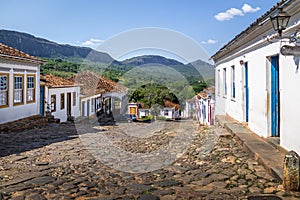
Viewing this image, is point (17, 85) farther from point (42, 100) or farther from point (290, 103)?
point (290, 103)

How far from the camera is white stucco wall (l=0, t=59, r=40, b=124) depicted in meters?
13.1

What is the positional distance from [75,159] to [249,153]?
3536 mm

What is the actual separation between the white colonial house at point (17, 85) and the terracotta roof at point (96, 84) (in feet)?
37.5

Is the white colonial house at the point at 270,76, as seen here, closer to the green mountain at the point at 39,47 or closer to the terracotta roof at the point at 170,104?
the terracotta roof at the point at 170,104

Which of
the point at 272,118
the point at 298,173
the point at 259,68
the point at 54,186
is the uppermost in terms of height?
the point at 259,68

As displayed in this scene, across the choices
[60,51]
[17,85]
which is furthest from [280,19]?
[60,51]

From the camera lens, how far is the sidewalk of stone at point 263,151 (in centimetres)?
487

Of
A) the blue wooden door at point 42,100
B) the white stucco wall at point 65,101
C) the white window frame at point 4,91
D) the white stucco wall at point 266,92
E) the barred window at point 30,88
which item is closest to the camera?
the white stucco wall at point 266,92

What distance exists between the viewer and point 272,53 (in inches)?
268

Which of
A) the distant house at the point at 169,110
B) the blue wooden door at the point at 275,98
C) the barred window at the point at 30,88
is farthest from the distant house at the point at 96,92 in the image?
the blue wooden door at the point at 275,98

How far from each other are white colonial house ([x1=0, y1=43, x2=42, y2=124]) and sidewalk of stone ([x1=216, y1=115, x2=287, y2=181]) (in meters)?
9.45

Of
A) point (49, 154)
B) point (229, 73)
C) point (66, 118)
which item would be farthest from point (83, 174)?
point (66, 118)

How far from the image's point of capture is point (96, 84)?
95.2ft

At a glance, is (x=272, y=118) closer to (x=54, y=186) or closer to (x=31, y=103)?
(x=54, y=186)
